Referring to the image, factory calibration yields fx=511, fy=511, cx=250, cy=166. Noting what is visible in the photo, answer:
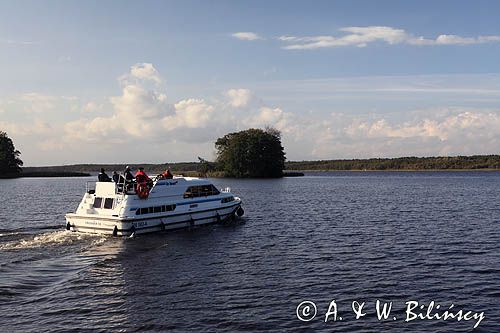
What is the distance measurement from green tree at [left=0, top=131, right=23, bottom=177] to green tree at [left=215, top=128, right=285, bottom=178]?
71.2 metres

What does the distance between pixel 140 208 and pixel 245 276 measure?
52.1ft

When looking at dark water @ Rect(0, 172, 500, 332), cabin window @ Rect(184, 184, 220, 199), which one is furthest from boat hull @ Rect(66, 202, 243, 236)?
cabin window @ Rect(184, 184, 220, 199)

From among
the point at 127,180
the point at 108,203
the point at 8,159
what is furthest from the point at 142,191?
the point at 8,159

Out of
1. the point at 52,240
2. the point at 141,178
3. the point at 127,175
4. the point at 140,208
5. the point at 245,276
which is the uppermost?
the point at 127,175

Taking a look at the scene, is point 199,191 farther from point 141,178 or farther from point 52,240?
point 52,240

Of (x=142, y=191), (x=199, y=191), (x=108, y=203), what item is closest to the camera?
(x=108, y=203)

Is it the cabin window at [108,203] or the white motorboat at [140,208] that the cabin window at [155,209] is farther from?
the cabin window at [108,203]

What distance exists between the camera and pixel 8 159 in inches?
6816

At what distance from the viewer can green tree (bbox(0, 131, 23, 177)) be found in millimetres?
168538

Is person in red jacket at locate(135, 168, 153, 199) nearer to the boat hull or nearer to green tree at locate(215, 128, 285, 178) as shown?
the boat hull

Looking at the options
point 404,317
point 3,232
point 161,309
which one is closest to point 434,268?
point 404,317

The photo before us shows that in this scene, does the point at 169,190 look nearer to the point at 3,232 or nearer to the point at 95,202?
the point at 95,202

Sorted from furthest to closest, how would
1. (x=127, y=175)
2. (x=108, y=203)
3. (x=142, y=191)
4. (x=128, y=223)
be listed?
(x=127, y=175)
(x=142, y=191)
(x=108, y=203)
(x=128, y=223)

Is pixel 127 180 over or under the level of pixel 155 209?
over
